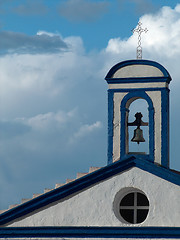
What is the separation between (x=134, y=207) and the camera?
1798 cm

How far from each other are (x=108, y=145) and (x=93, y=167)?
2.73 ft

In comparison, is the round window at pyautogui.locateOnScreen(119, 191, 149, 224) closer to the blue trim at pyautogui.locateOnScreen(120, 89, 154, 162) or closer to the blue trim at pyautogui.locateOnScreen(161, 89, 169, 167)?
the blue trim at pyautogui.locateOnScreen(120, 89, 154, 162)

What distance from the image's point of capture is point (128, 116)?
19.6m

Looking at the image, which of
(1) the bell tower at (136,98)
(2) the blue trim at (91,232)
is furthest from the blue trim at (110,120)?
(2) the blue trim at (91,232)

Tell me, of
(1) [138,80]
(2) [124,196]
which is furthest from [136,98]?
(2) [124,196]

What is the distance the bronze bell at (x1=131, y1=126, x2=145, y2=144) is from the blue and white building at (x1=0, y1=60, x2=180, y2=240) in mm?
534

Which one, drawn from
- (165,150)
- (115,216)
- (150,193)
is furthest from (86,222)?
(165,150)

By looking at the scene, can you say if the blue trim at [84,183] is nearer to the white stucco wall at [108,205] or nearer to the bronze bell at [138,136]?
the white stucco wall at [108,205]

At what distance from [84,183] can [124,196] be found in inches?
44.4

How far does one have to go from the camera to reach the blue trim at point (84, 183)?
17.4 meters

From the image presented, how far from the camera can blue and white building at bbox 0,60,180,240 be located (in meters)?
17.3

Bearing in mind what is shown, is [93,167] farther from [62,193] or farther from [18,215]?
[18,215]

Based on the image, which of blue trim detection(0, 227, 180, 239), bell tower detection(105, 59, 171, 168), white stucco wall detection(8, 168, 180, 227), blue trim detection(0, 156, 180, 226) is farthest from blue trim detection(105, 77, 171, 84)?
blue trim detection(0, 227, 180, 239)

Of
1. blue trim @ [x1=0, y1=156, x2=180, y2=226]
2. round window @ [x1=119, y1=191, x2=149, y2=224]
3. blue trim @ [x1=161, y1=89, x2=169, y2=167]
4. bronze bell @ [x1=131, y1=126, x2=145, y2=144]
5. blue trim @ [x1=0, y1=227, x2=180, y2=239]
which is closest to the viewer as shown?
blue trim @ [x1=0, y1=227, x2=180, y2=239]
